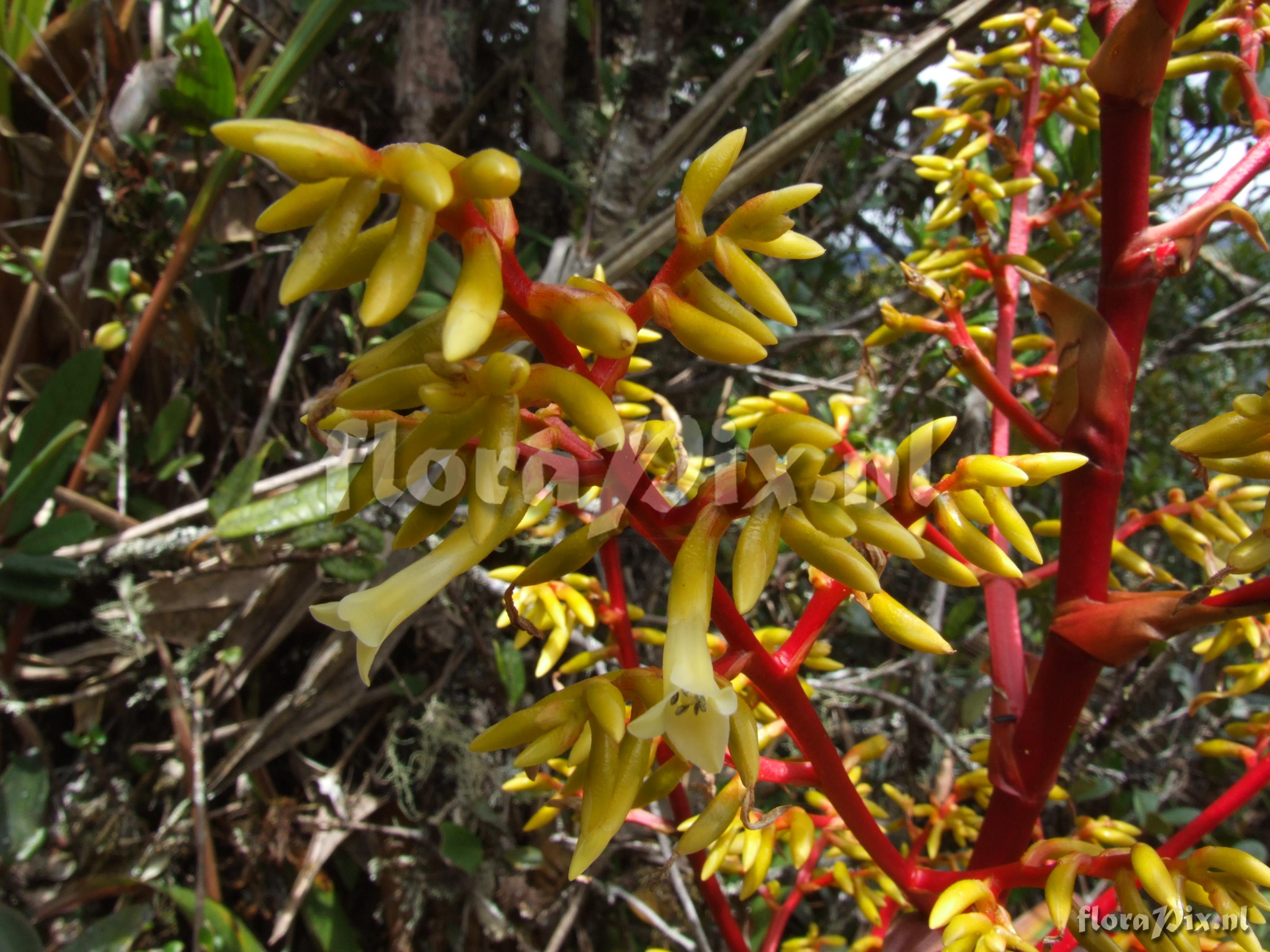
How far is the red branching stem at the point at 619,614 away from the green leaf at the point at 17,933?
40.6 inches

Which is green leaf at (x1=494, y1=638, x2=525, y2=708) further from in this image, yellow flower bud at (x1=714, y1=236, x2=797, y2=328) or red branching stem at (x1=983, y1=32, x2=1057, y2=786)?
yellow flower bud at (x1=714, y1=236, x2=797, y2=328)

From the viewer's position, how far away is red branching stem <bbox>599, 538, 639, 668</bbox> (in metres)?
0.74

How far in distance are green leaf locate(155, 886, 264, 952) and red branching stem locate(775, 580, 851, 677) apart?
108 cm

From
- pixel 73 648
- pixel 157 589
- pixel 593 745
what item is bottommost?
pixel 73 648

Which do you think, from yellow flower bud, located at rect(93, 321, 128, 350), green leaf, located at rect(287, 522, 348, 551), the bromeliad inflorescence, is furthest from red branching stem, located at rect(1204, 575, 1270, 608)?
yellow flower bud, located at rect(93, 321, 128, 350)

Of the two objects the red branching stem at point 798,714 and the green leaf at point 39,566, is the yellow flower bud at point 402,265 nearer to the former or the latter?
the red branching stem at point 798,714

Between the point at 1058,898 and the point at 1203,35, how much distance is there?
2.52ft

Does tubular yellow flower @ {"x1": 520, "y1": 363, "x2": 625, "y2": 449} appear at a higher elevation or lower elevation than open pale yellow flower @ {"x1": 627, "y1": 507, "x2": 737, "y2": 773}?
higher

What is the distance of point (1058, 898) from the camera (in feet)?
1.86

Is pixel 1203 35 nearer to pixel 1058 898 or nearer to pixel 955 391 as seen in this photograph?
pixel 1058 898

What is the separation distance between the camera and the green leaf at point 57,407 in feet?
3.92

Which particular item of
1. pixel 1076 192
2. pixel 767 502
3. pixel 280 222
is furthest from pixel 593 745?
pixel 1076 192

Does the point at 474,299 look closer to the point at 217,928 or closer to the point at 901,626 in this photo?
the point at 901,626

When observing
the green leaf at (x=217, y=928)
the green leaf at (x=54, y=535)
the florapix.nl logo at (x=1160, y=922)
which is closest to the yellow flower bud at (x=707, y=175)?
the florapix.nl logo at (x=1160, y=922)
